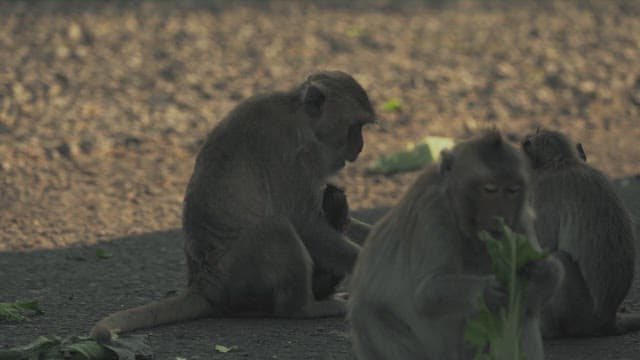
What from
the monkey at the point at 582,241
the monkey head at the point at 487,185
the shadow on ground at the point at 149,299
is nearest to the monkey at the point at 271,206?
the shadow on ground at the point at 149,299

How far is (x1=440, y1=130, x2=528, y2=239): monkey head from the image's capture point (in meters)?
5.45

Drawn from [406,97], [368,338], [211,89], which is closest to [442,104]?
[406,97]

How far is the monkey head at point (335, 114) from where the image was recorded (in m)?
8.07

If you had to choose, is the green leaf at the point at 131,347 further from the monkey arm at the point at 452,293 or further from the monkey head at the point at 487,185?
the monkey head at the point at 487,185

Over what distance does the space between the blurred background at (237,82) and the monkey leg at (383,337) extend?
14.7 ft

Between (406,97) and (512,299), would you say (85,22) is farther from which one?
(512,299)

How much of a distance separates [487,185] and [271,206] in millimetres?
2708

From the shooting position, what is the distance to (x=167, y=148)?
12977 mm

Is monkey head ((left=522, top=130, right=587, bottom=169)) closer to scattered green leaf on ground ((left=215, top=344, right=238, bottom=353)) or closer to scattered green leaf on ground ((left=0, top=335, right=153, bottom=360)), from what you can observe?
scattered green leaf on ground ((left=215, top=344, right=238, bottom=353))

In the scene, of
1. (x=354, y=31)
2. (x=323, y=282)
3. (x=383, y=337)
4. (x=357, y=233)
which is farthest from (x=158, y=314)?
(x=354, y=31)

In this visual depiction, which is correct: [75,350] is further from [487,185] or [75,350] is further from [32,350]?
[487,185]

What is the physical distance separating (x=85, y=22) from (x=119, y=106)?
12.7ft

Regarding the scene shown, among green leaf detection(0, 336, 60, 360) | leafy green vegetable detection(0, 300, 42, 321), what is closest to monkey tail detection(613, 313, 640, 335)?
green leaf detection(0, 336, 60, 360)

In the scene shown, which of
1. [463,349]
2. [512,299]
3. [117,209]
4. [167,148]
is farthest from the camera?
[167,148]
